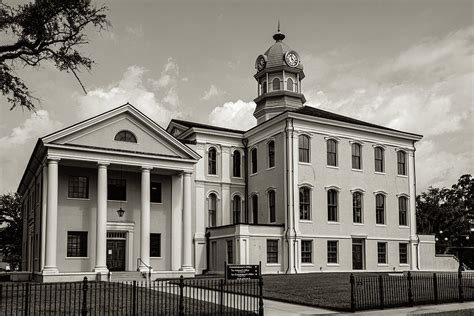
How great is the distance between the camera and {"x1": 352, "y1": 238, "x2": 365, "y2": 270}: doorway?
41.4 meters

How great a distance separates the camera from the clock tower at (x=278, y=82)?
48312mm

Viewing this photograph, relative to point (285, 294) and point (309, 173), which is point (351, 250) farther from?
point (285, 294)

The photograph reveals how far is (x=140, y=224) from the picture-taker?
3694cm

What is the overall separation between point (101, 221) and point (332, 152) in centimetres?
1660

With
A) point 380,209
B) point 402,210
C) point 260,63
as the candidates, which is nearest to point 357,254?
point 380,209

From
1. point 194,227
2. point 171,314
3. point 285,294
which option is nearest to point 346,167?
point 194,227

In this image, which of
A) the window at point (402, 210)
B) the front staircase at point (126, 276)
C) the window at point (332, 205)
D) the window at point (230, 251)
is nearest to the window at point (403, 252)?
the window at point (402, 210)

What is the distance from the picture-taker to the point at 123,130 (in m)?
35.8

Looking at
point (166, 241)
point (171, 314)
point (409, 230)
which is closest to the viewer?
point (171, 314)

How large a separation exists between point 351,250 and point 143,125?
1637 centimetres

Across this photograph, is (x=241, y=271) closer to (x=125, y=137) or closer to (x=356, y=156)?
(x=125, y=137)

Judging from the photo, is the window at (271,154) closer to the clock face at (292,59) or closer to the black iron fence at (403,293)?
the clock face at (292,59)

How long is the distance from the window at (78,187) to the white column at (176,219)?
208 inches

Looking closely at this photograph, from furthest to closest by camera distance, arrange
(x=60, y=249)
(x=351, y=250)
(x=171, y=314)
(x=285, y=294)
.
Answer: (x=351, y=250) < (x=60, y=249) < (x=285, y=294) < (x=171, y=314)
